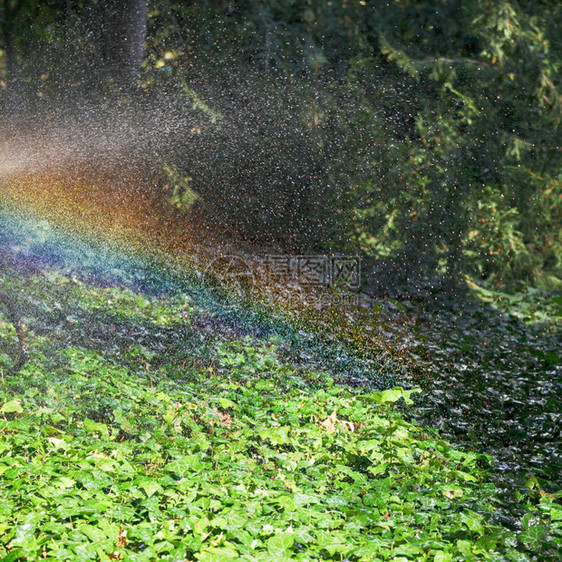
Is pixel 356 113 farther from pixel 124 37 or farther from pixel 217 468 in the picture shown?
pixel 217 468

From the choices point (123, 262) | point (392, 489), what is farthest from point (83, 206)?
point (392, 489)

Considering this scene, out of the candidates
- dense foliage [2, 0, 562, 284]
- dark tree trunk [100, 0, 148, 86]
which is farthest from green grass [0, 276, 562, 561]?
dark tree trunk [100, 0, 148, 86]

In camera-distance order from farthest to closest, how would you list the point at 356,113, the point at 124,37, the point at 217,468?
the point at 356,113 < the point at 124,37 < the point at 217,468

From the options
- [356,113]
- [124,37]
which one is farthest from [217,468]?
[124,37]

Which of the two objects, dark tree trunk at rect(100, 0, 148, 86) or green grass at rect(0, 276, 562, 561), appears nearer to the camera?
green grass at rect(0, 276, 562, 561)

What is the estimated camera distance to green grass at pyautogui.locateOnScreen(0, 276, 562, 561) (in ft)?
7.31

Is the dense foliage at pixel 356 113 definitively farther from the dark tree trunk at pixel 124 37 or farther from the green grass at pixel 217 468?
the green grass at pixel 217 468

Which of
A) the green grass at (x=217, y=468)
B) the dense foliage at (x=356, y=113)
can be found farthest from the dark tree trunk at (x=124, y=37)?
the green grass at (x=217, y=468)

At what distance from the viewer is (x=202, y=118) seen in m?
7.58

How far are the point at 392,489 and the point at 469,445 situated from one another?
1.09 meters

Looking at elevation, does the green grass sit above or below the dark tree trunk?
below

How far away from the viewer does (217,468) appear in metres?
2.80

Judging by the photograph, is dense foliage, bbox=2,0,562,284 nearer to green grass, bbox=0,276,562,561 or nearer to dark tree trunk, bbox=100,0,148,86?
dark tree trunk, bbox=100,0,148,86

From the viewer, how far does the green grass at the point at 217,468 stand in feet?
7.31
